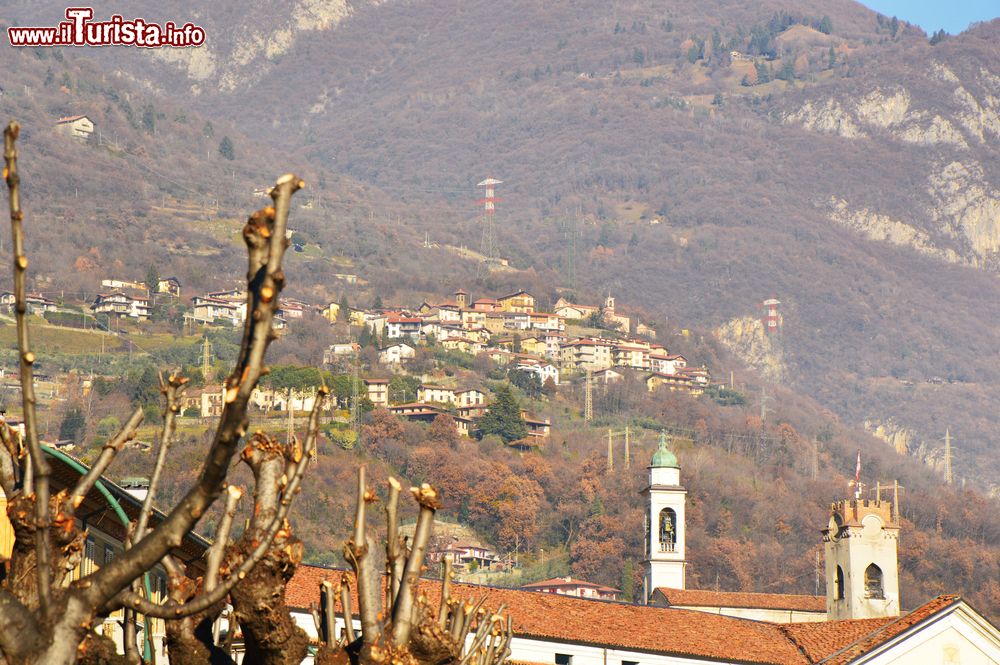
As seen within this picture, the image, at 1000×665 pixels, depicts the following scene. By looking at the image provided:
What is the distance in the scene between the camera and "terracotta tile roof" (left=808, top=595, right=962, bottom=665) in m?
42.8

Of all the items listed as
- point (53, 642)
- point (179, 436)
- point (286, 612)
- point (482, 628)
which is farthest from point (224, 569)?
point (179, 436)

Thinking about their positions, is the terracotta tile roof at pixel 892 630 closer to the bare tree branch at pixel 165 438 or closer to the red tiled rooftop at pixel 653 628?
the red tiled rooftop at pixel 653 628

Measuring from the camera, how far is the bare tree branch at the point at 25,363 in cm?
1089

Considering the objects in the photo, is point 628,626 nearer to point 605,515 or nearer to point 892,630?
point 892,630

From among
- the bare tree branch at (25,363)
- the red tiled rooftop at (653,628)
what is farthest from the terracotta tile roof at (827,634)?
the bare tree branch at (25,363)

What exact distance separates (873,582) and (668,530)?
18352 mm

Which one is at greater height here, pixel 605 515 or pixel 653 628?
pixel 653 628

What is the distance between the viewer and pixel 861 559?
67.3 meters

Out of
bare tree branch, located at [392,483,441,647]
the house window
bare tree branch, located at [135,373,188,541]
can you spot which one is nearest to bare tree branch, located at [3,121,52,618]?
bare tree branch, located at [135,373,188,541]

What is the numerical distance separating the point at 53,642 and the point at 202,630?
683 centimetres

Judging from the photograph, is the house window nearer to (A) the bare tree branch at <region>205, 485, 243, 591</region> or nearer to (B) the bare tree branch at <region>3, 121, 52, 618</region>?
(A) the bare tree branch at <region>205, 485, 243, 591</region>

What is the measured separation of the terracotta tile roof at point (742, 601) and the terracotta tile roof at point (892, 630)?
26.3 m

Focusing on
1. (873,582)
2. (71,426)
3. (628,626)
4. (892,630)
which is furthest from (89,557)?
(71,426)

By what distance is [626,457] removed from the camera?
189m
